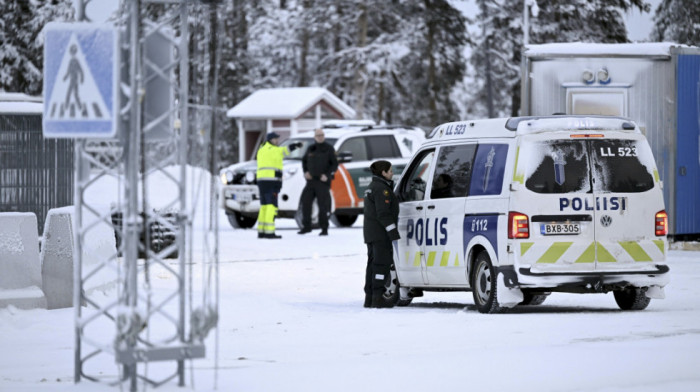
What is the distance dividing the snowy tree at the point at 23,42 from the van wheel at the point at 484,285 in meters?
43.7

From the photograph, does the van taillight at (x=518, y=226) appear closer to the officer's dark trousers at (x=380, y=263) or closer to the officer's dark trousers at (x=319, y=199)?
the officer's dark trousers at (x=380, y=263)

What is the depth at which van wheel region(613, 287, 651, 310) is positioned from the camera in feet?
45.5

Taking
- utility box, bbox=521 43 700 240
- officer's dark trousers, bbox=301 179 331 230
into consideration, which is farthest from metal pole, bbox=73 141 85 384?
officer's dark trousers, bbox=301 179 331 230

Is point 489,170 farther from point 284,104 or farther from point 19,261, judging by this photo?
point 284,104

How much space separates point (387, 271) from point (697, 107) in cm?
859

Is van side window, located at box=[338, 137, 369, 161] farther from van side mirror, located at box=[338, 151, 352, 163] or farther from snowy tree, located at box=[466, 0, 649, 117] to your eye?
snowy tree, located at box=[466, 0, 649, 117]

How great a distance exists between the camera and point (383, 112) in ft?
248

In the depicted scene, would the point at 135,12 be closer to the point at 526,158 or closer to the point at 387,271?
the point at 526,158

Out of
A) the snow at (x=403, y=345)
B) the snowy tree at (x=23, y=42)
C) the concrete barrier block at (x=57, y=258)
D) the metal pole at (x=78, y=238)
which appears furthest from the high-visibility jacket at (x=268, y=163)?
the snowy tree at (x=23, y=42)

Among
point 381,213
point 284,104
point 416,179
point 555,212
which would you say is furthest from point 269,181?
point 284,104

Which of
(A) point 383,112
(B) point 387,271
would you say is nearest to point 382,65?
(A) point 383,112

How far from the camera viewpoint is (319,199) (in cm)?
2617

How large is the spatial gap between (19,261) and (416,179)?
13.2 ft

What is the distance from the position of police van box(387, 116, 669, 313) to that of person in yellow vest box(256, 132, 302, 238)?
11.1m
